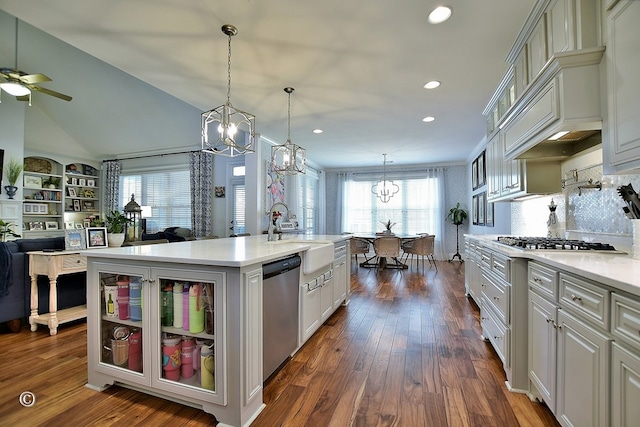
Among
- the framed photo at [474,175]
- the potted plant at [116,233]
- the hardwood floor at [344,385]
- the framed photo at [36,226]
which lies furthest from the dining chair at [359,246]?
the framed photo at [36,226]

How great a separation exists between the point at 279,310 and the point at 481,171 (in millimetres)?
5391

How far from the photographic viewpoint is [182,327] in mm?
1724

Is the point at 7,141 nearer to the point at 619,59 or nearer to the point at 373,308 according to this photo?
the point at 373,308

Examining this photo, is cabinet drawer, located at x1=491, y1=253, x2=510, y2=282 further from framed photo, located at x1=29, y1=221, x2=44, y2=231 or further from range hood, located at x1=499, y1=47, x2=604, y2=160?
framed photo, located at x1=29, y1=221, x2=44, y2=231

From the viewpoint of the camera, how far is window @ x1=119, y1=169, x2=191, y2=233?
6973mm

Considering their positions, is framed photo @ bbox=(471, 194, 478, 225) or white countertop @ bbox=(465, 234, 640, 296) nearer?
white countertop @ bbox=(465, 234, 640, 296)

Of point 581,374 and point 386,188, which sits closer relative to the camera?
point 581,374

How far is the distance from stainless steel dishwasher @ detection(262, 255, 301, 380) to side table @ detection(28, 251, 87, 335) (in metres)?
2.25

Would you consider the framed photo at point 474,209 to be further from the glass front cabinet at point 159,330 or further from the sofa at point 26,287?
the sofa at point 26,287

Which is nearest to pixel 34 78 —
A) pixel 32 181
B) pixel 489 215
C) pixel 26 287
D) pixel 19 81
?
pixel 19 81

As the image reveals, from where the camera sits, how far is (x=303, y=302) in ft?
7.84

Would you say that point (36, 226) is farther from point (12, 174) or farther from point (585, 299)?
point (585, 299)

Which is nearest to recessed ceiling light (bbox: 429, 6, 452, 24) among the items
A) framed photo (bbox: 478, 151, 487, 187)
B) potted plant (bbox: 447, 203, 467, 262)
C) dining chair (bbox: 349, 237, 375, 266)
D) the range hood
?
the range hood

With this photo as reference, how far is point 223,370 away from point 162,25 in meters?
2.49
